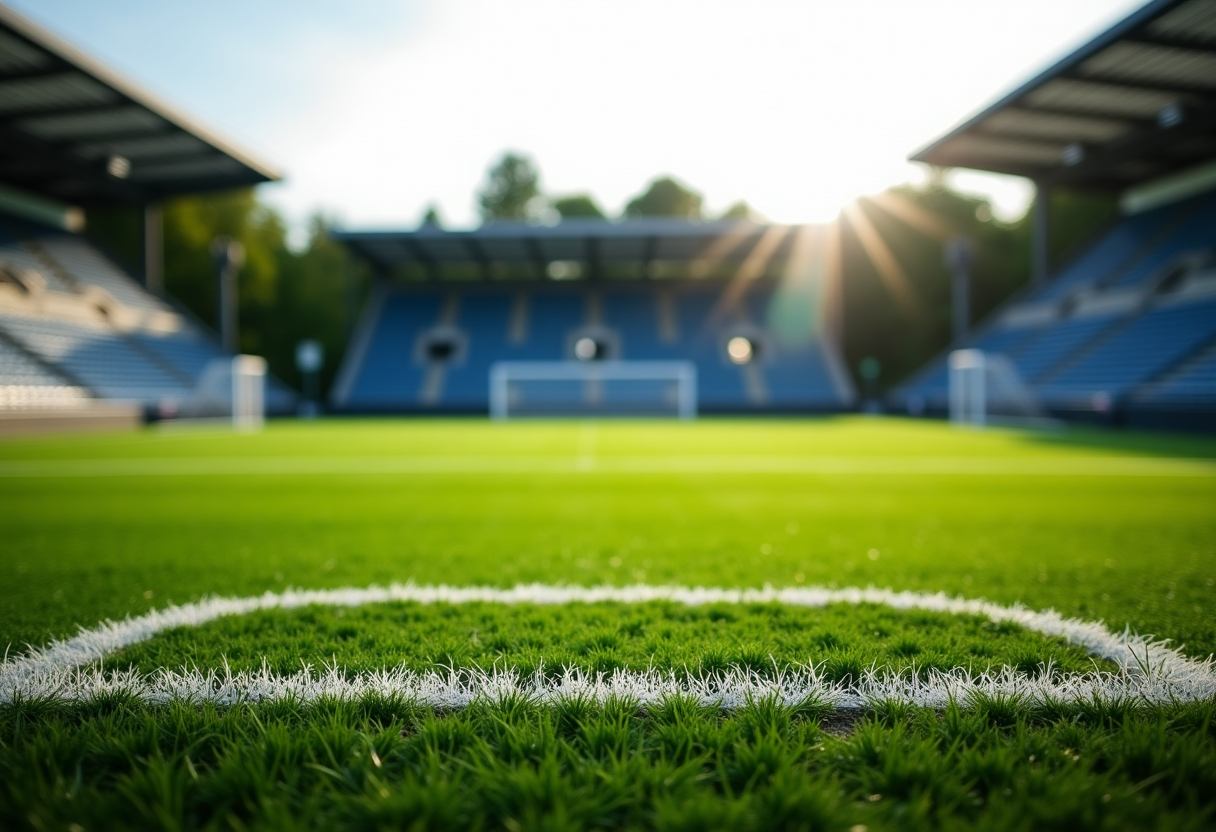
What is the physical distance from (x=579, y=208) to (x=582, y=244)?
16.0 metres

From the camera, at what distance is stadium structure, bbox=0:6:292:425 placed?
16953 millimetres

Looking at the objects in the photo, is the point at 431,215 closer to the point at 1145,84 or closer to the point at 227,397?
the point at 227,397

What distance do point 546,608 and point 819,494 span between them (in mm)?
4308

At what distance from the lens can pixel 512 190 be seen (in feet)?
147

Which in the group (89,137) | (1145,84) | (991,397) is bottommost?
(991,397)

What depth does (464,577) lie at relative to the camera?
3.41 metres

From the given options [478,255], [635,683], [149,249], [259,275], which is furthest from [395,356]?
[635,683]

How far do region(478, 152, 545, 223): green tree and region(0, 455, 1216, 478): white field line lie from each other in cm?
3772

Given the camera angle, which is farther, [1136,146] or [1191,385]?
[1136,146]

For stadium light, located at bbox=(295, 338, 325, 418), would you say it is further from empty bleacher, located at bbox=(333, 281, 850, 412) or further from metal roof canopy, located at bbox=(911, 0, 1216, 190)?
metal roof canopy, located at bbox=(911, 0, 1216, 190)

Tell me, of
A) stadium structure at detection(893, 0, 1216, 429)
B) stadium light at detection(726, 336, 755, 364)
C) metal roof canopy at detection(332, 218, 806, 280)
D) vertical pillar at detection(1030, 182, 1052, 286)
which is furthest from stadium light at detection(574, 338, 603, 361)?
vertical pillar at detection(1030, 182, 1052, 286)

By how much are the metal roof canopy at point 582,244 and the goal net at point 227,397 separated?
9283 mm

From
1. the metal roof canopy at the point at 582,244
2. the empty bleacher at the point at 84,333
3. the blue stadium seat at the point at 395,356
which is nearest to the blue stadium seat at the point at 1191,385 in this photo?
the metal roof canopy at the point at 582,244

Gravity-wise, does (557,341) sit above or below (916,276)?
below
